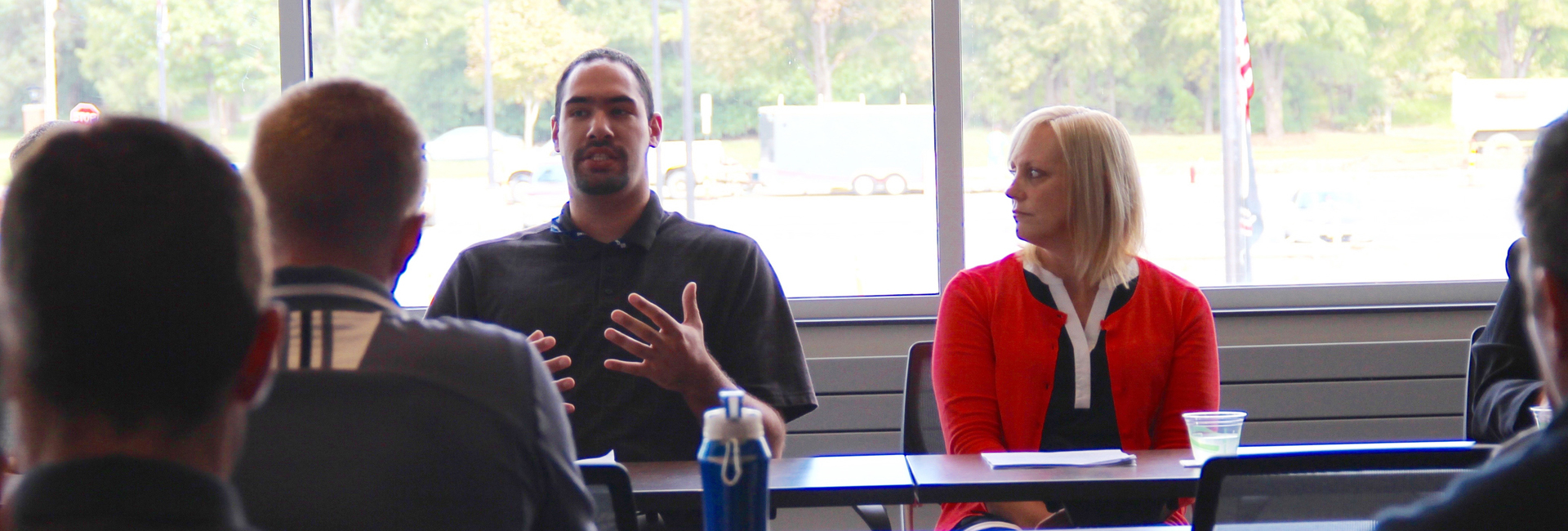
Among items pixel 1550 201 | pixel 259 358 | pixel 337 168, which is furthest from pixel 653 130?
pixel 1550 201

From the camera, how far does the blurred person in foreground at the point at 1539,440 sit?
685mm

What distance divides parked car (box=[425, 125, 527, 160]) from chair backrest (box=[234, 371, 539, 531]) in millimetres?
2683

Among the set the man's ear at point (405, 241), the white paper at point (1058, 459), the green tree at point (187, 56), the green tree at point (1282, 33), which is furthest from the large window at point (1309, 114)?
the man's ear at point (405, 241)

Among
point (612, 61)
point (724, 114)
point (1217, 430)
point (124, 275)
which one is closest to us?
point (124, 275)

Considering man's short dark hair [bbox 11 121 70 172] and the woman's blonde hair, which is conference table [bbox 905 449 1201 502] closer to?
the woman's blonde hair

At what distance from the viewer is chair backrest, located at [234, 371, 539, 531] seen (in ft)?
2.94

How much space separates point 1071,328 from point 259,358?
173 cm

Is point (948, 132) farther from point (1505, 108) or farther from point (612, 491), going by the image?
point (612, 491)

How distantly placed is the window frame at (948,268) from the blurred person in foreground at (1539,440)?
8.62 ft

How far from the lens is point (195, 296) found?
0.66 meters

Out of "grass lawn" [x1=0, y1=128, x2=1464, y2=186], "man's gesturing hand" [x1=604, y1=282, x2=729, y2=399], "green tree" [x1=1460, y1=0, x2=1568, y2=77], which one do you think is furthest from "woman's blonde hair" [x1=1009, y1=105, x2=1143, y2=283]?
"green tree" [x1=1460, y1=0, x2=1568, y2=77]

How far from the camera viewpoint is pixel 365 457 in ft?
2.96

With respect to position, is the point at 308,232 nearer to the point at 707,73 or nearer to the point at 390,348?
the point at 390,348

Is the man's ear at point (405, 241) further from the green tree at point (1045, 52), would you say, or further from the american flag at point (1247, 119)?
the american flag at point (1247, 119)
